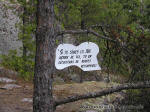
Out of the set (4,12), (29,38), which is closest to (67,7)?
(29,38)

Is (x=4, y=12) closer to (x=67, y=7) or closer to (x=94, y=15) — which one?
(x=67, y=7)

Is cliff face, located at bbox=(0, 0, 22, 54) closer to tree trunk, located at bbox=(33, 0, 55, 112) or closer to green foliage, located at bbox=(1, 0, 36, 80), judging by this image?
green foliage, located at bbox=(1, 0, 36, 80)

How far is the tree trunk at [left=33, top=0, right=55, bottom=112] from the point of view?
2.24 m

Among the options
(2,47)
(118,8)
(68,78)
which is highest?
(118,8)

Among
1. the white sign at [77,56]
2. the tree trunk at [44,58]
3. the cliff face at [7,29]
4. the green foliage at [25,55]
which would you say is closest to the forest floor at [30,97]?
the green foliage at [25,55]

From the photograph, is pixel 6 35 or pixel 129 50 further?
pixel 6 35

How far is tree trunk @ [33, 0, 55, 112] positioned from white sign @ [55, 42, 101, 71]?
0.09m

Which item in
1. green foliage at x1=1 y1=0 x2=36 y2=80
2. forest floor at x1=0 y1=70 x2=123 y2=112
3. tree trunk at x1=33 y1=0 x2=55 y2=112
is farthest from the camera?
green foliage at x1=1 y1=0 x2=36 y2=80

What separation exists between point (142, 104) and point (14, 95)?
2.57m

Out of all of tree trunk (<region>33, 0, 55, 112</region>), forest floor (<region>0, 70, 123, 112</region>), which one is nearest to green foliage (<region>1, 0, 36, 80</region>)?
forest floor (<region>0, 70, 123, 112</region>)

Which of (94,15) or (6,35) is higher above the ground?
(94,15)

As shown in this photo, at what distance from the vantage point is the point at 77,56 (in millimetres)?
2355

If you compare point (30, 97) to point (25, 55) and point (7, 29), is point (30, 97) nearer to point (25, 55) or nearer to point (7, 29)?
point (25, 55)

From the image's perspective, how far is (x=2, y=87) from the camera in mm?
5719
